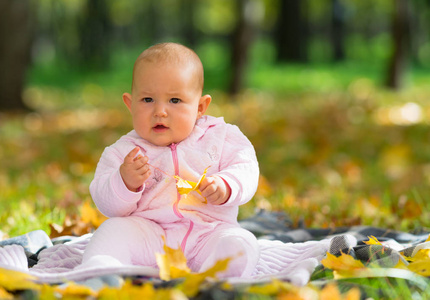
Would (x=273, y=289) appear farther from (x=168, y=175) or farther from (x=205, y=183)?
(x=168, y=175)

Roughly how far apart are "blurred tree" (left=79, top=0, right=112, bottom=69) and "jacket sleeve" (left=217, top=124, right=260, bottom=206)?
1770cm

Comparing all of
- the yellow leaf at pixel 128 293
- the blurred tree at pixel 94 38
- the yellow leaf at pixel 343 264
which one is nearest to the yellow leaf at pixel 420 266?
the yellow leaf at pixel 343 264

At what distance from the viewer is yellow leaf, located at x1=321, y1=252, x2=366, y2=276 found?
6.91ft

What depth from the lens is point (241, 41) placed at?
10352 millimetres

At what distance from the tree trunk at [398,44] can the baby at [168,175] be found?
9.39 meters

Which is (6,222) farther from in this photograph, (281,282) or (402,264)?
(402,264)

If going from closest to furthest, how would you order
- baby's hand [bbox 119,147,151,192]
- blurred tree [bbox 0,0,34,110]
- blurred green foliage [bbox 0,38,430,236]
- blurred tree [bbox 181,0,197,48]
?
baby's hand [bbox 119,147,151,192], blurred green foliage [bbox 0,38,430,236], blurred tree [bbox 0,0,34,110], blurred tree [bbox 181,0,197,48]

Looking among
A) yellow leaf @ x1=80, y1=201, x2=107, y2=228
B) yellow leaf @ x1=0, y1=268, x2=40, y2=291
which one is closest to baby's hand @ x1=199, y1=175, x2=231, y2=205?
yellow leaf @ x1=0, y1=268, x2=40, y2=291

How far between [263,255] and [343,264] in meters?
0.51

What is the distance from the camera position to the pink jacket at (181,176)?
245 cm

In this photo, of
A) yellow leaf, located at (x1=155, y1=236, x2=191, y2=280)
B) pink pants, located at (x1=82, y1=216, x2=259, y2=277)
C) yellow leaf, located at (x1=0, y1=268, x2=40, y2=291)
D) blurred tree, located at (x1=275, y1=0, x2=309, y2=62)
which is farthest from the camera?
blurred tree, located at (x1=275, y1=0, x2=309, y2=62)

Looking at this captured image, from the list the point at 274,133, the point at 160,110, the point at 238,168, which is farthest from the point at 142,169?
the point at 274,133

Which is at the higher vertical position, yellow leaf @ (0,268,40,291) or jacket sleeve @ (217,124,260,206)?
jacket sleeve @ (217,124,260,206)

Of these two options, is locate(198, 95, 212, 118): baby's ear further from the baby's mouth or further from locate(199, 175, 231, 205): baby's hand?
locate(199, 175, 231, 205): baby's hand
